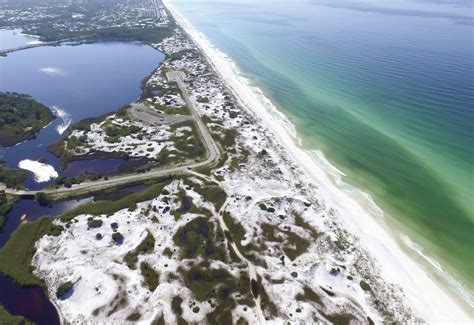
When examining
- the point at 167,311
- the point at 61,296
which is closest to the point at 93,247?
the point at 61,296

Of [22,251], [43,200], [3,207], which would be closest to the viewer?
[22,251]

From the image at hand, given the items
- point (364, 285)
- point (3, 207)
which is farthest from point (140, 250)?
point (364, 285)

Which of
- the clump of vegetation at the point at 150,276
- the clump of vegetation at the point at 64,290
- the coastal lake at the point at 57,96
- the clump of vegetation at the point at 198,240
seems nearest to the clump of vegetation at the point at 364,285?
the clump of vegetation at the point at 198,240

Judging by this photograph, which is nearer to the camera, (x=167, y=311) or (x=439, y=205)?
(x=167, y=311)

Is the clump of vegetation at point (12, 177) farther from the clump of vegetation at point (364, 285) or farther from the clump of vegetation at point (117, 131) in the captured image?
the clump of vegetation at point (364, 285)

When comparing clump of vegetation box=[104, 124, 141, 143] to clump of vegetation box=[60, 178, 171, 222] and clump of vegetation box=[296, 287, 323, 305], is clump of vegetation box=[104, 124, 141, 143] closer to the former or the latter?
clump of vegetation box=[60, 178, 171, 222]

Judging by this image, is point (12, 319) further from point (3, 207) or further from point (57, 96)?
point (57, 96)

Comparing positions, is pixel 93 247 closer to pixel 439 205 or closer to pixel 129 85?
pixel 439 205
